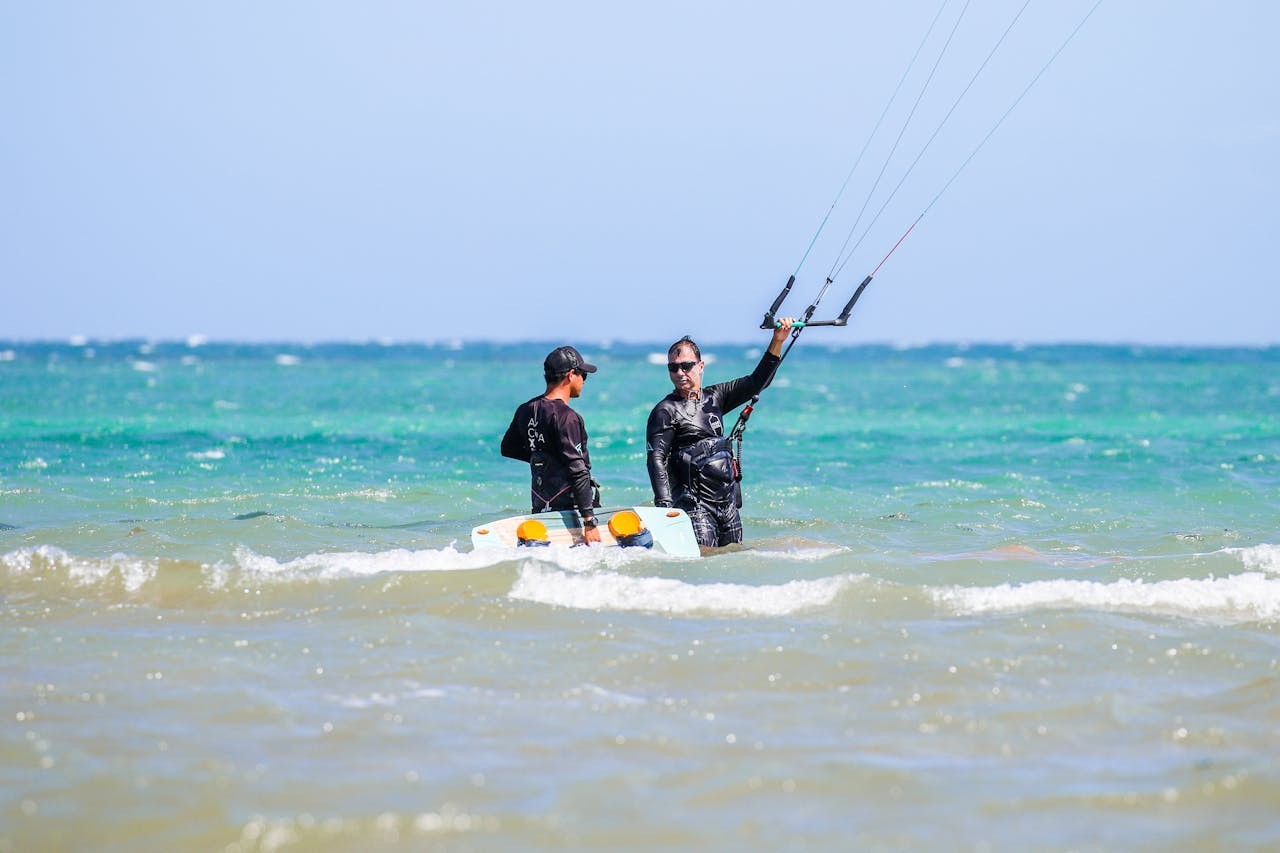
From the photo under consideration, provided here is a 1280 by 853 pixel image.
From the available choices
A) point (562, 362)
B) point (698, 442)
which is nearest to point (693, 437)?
point (698, 442)

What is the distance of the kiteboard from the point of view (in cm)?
810

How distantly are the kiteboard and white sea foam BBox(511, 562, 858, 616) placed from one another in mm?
794

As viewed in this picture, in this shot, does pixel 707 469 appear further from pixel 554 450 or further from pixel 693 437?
pixel 554 450

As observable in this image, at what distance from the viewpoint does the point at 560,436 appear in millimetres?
7820

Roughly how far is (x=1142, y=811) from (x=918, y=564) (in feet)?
13.3

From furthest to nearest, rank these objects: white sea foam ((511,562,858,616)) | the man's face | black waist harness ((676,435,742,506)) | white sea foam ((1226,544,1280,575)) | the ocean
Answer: black waist harness ((676,435,742,506)) < the man's face < white sea foam ((1226,544,1280,575)) < white sea foam ((511,562,858,616)) < the ocean

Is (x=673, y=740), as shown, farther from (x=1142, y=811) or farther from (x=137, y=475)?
(x=137, y=475)

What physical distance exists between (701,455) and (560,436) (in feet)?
3.42

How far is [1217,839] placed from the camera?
13.1 ft

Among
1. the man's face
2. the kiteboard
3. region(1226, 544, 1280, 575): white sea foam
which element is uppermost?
the man's face

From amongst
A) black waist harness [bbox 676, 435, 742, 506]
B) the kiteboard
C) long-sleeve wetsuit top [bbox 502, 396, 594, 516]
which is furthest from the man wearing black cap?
black waist harness [bbox 676, 435, 742, 506]

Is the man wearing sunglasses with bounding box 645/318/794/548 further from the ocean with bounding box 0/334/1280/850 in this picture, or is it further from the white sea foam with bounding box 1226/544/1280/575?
the white sea foam with bounding box 1226/544/1280/575

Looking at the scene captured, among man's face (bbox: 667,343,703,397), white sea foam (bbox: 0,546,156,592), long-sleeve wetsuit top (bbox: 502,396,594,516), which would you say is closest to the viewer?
white sea foam (bbox: 0,546,156,592)

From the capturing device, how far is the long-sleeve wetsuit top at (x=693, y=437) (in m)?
8.23
